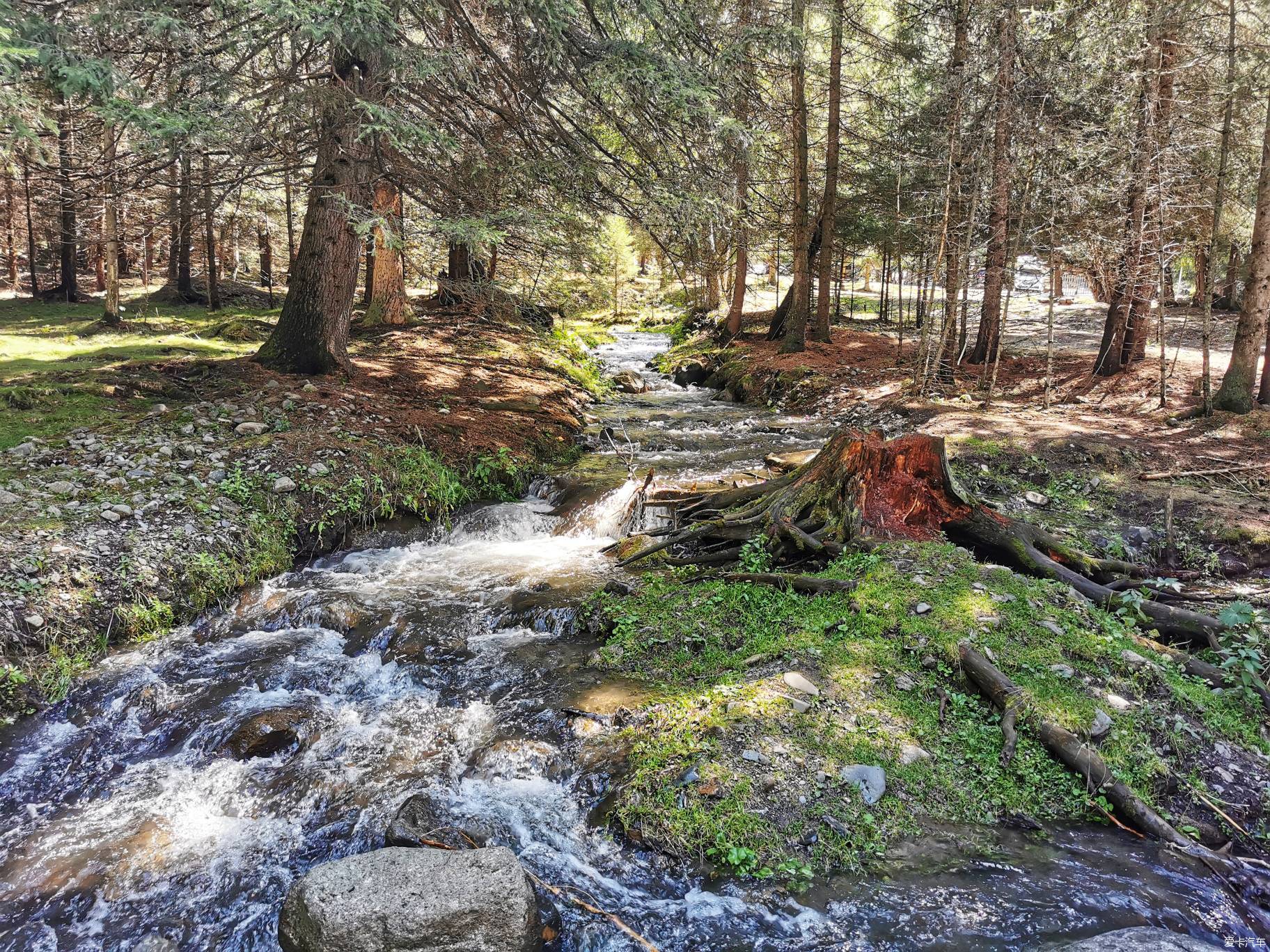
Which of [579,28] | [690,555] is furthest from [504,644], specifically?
[579,28]

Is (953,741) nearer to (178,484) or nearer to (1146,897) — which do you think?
(1146,897)

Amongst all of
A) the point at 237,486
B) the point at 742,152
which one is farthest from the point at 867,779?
the point at 237,486

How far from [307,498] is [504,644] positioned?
11.5 ft

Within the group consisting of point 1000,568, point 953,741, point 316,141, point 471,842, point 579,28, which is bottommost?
point 471,842

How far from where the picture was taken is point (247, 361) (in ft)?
35.7


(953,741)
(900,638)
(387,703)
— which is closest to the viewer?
(953,741)

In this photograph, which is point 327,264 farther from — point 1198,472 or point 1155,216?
point 1155,216

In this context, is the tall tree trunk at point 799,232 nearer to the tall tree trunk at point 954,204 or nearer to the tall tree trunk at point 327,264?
the tall tree trunk at point 954,204

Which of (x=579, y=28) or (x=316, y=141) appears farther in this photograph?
(x=316, y=141)

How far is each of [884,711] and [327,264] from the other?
977 cm

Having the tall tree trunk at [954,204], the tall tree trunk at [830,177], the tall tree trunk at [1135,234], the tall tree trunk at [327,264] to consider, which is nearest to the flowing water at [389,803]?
the tall tree trunk at [327,264]

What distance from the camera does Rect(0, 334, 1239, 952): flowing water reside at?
3.58 metres

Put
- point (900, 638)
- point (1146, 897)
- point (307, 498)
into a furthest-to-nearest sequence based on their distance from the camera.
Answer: point (307, 498)
point (900, 638)
point (1146, 897)

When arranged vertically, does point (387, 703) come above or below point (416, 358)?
below
